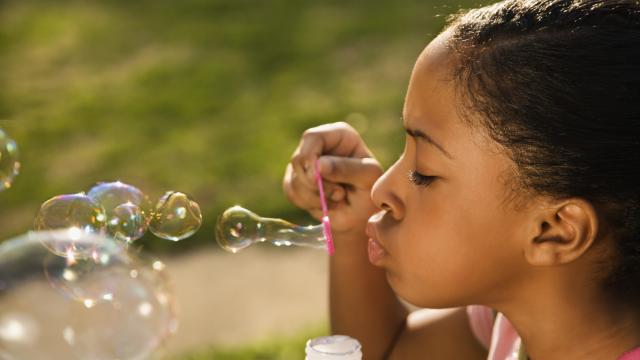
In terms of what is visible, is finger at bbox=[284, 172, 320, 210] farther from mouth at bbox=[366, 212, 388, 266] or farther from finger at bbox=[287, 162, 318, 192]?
mouth at bbox=[366, 212, 388, 266]

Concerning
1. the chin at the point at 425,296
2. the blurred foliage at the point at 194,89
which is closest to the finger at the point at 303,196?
the chin at the point at 425,296

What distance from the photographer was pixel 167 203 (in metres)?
1.90

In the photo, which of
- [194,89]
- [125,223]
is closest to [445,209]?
[125,223]

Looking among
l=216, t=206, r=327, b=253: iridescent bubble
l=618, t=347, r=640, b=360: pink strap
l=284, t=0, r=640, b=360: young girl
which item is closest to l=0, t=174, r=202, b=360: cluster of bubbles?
l=216, t=206, r=327, b=253: iridescent bubble

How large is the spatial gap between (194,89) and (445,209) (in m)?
3.71

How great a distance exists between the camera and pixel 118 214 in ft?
Answer: 6.15

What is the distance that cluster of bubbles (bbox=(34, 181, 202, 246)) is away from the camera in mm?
1836

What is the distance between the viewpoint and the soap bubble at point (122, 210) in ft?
6.13

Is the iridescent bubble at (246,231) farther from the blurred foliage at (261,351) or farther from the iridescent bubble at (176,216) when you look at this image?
the blurred foliage at (261,351)

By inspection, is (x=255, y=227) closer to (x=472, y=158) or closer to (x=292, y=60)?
(x=472, y=158)

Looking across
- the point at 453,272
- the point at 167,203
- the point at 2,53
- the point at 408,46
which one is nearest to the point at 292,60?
the point at 408,46

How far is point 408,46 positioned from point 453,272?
431 cm

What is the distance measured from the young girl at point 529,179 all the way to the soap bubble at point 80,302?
374mm

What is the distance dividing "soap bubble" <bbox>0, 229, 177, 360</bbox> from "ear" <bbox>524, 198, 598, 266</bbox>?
601 mm
